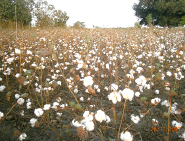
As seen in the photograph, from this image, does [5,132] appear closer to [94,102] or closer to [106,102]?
[94,102]

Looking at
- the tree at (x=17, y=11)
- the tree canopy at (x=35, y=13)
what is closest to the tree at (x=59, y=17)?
the tree canopy at (x=35, y=13)

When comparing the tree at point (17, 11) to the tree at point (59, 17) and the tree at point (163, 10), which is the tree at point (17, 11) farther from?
the tree at point (163, 10)

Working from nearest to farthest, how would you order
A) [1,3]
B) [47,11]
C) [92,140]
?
[92,140] → [47,11] → [1,3]

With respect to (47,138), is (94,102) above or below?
above

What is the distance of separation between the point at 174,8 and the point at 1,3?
2569cm

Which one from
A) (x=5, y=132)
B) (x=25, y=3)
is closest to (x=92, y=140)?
(x=5, y=132)

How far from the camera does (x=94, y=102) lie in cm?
249

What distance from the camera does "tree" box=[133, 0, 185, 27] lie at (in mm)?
20375

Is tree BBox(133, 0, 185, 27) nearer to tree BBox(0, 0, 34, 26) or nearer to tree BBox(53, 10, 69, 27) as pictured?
tree BBox(53, 10, 69, 27)

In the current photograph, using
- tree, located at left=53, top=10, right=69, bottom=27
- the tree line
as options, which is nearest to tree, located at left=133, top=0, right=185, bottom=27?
the tree line

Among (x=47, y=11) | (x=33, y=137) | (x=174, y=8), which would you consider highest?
(x=174, y=8)

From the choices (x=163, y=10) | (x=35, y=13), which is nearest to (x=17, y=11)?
(x=35, y=13)

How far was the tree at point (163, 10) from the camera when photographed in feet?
66.8

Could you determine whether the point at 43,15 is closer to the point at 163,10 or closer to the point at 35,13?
the point at 35,13
